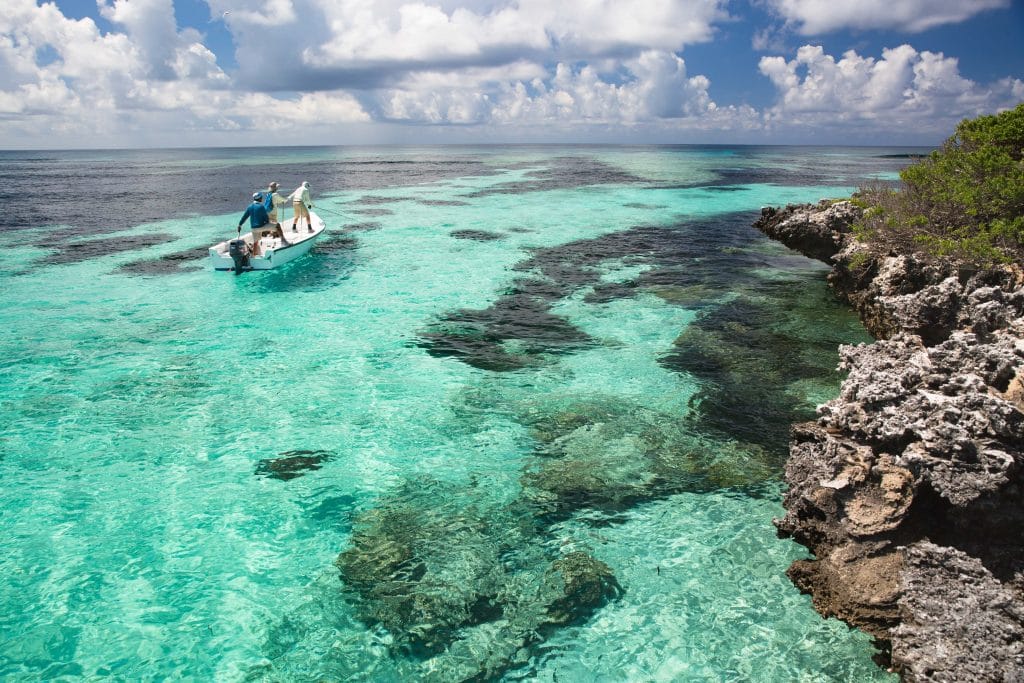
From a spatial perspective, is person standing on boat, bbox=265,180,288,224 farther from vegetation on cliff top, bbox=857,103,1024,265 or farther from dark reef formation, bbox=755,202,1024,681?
dark reef formation, bbox=755,202,1024,681

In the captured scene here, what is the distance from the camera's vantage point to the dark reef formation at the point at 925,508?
5.33m

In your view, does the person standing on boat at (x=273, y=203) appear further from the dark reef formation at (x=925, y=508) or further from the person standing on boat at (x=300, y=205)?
the dark reef formation at (x=925, y=508)

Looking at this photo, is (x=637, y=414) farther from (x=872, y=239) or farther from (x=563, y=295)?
(x=872, y=239)

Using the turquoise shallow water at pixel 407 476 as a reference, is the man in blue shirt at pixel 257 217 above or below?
above

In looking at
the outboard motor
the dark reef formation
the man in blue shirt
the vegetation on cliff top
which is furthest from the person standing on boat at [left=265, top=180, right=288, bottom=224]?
the dark reef formation

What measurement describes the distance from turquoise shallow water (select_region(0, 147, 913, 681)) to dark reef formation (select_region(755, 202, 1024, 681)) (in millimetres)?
492

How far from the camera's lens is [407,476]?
9.09 meters

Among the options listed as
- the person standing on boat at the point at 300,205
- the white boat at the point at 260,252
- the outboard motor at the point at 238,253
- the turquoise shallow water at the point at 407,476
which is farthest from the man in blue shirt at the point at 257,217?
the turquoise shallow water at the point at 407,476

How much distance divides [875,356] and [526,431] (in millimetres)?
5814

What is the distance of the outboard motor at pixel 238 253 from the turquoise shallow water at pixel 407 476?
3.94 feet

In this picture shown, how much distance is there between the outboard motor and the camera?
2036 cm

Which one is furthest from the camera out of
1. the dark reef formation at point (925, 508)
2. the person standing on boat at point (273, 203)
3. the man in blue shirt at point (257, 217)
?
the person standing on boat at point (273, 203)

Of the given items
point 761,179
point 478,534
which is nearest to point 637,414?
point 478,534

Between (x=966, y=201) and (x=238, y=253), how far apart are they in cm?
2109
